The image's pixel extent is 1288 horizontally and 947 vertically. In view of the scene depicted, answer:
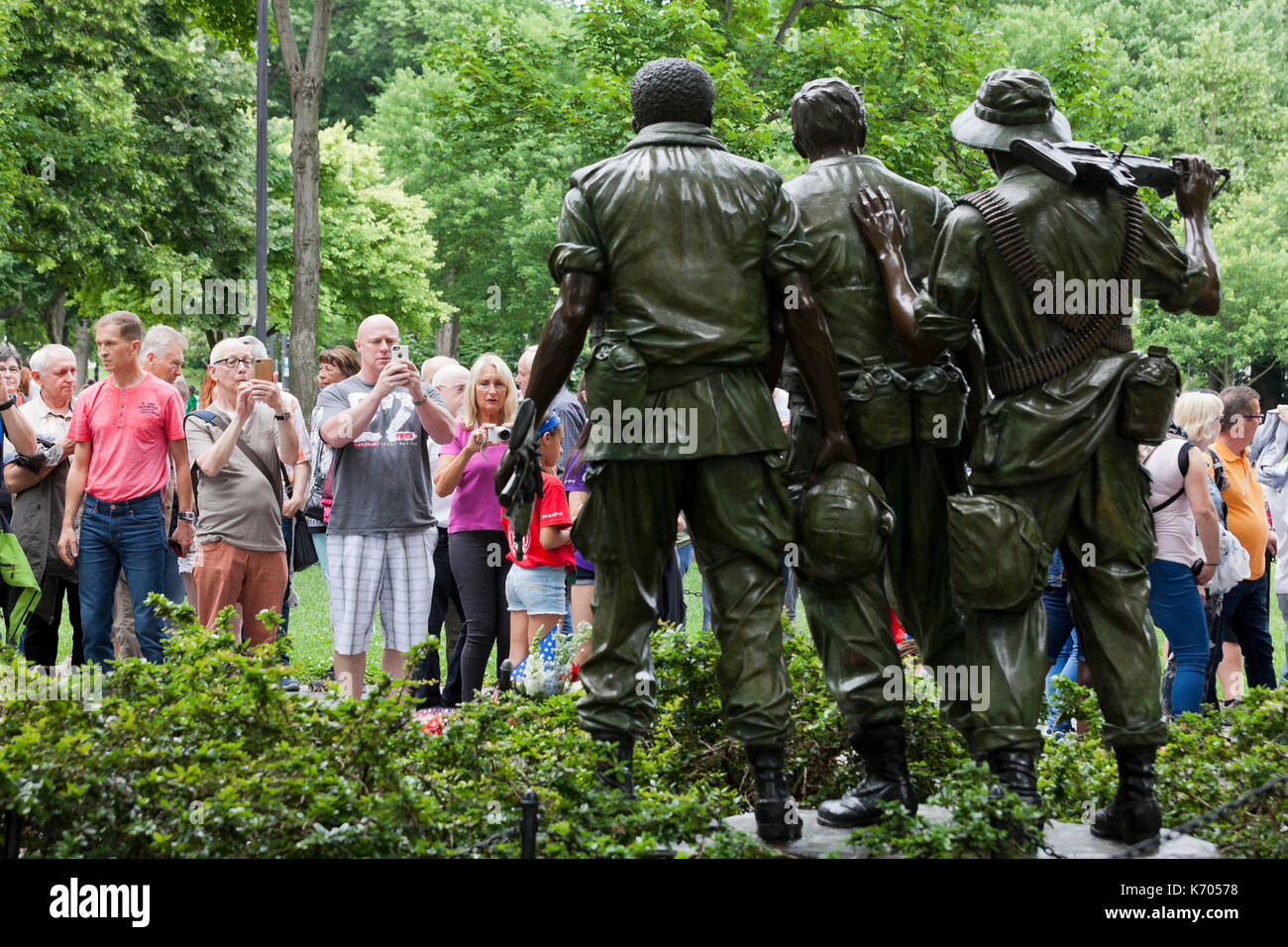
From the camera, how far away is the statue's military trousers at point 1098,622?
4688 millimetres

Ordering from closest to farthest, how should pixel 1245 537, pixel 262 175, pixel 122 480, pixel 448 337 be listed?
1. pixel 122 480
2. pixel 1245 537
3. pixel 262 175
4. pixel 448 337

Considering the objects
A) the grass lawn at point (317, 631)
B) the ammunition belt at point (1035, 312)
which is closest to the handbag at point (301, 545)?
the grass lawn at point (317, 631)

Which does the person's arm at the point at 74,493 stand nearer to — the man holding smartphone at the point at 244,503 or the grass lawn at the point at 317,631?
the man holding smartphone at the point at 244,503

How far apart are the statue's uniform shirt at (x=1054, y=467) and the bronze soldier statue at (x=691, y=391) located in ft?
1.76

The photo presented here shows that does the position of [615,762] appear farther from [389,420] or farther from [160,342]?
[160,342]

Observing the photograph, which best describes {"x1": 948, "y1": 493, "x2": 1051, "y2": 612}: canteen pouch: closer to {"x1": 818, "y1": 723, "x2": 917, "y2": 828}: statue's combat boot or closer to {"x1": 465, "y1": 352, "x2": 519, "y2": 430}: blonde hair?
{"x1": 818, "y1": 723, "x2": 917, "y2": 828}: statue's combat boot

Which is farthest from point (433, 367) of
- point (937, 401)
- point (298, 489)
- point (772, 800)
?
point (772, 800)

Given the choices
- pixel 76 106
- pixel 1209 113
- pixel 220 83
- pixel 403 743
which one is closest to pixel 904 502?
pixel 403 743

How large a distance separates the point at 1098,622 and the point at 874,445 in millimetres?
1019

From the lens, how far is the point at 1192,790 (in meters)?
5.39

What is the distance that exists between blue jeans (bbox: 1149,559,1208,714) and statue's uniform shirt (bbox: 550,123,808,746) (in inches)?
152

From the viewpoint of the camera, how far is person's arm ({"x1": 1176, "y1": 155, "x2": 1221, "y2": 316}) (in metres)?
4.86

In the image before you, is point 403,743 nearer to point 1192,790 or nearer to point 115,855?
point 115,855

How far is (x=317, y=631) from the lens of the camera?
12047 mm
